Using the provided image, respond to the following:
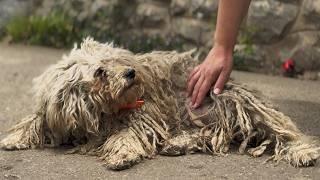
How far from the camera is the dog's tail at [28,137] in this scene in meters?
3.73

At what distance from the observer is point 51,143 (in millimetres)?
3775

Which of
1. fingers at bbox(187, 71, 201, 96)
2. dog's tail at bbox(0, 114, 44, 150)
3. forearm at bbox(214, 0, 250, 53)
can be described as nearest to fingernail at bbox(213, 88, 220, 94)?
fingers at bbox(187, 71, 201, 96)

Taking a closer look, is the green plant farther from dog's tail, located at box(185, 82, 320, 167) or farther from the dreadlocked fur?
dog's tail, located at box(185, 82, 320, 167)

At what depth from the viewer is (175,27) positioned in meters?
5.86

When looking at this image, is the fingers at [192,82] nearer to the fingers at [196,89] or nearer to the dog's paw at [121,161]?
the fingers at [196,89]

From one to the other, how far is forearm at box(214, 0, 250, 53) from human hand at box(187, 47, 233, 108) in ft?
0.14

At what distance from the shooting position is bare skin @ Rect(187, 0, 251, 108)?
3.79m

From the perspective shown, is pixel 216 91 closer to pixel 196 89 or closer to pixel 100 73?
pixel 196 89

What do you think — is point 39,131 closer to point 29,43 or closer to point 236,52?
point 236,52

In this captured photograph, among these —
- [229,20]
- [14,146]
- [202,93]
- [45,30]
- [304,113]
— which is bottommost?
[14,146]

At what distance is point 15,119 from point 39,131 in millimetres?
685

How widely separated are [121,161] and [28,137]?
1.96 ft

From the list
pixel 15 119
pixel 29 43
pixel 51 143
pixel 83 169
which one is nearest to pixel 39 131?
pixel 51 143

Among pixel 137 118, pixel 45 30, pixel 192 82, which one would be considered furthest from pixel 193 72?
pixel 45 30
